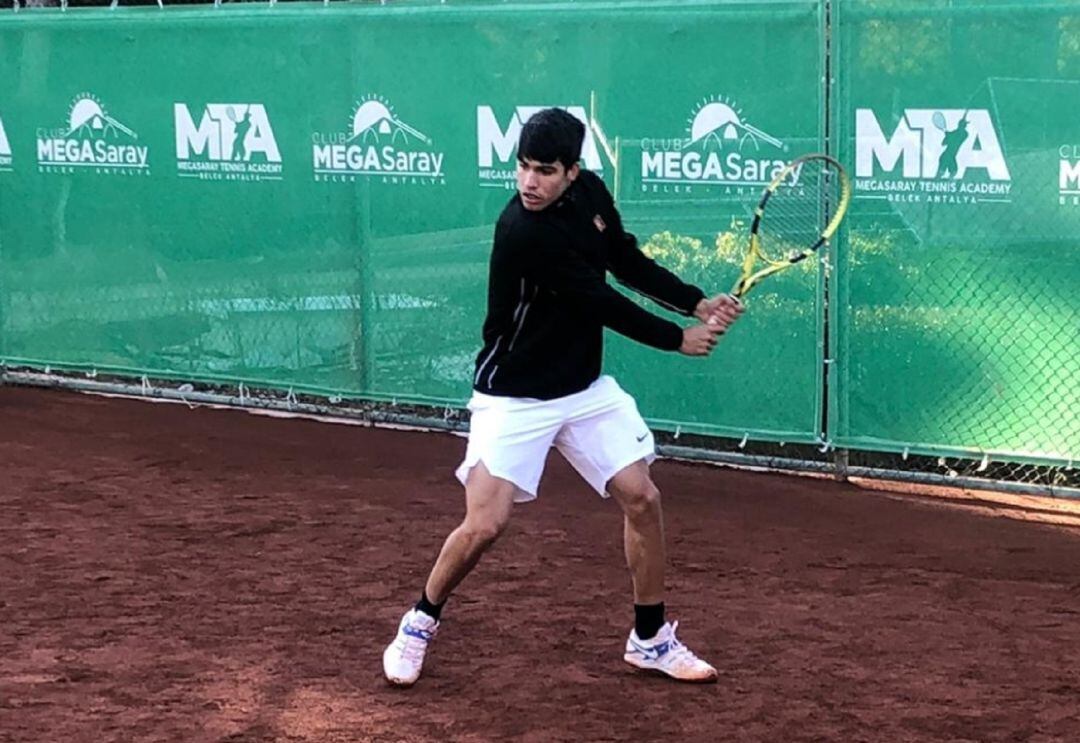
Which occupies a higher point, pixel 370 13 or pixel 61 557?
pixel 370 13

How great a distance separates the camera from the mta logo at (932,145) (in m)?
7.75

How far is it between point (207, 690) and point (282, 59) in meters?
4.89

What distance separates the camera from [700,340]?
17.6 feet

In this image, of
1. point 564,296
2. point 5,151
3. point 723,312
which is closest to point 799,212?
point 723,312


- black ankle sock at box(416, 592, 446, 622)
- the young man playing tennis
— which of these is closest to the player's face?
the young man playing tennis

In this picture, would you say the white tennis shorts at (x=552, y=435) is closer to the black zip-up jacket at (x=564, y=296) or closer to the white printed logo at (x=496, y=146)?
the black zip-up jacket at (x=564, y=296)

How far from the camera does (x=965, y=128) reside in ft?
25.6

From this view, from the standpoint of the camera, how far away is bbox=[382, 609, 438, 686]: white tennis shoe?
18.7 ft

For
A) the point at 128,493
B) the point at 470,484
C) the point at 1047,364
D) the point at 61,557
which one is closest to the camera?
the point at 470,484

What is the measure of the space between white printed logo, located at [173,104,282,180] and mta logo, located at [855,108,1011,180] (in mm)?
3502

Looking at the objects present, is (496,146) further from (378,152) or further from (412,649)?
(412,649)

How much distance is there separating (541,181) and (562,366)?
0.60 m

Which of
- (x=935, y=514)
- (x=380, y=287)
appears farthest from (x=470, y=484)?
(x=380, y=287)

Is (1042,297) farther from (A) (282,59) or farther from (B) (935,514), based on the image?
(A) (282,59)
